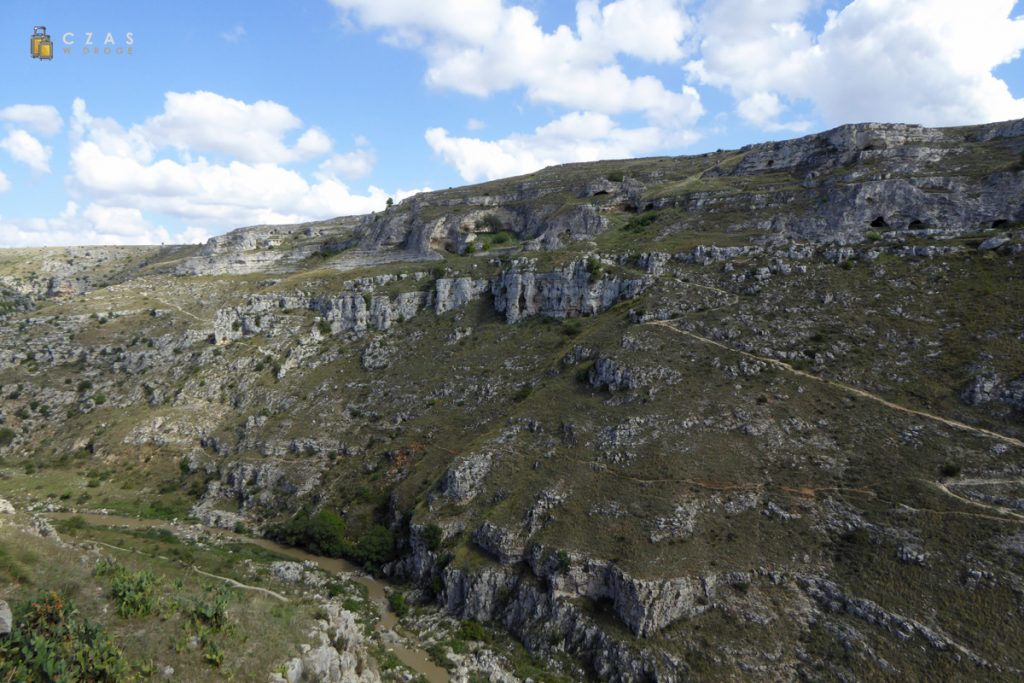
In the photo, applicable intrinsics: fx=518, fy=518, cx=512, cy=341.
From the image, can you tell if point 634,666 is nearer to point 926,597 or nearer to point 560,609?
point 560,609

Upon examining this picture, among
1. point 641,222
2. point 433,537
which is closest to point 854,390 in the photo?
point 433,537

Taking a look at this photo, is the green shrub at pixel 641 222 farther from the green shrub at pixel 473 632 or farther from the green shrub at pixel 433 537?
the green shrub at pixel 473 632

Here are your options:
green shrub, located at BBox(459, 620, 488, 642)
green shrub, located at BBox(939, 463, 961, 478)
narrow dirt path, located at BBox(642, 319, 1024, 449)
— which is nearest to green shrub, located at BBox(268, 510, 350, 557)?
green shrub, located at BBox(459, 620, 488, 642)

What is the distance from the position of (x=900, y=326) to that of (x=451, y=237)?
72102 mm

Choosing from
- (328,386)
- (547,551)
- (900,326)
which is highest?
(900,326)

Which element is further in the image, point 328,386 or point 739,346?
point 328,386

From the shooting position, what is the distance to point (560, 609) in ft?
117

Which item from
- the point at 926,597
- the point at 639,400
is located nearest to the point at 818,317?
the point at 639,400

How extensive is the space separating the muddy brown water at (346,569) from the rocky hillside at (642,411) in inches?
61.2

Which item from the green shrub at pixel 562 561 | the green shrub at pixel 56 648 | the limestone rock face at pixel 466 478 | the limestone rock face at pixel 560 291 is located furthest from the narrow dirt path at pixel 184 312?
the green shrub at pixel 56 648

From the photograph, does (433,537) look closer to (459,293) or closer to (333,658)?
(333,658)

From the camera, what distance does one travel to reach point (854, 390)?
143 ft

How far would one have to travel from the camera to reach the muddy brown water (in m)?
34.5

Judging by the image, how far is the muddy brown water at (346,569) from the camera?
113ft
